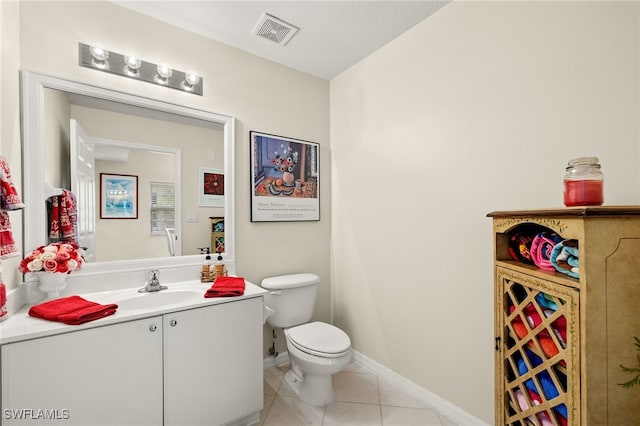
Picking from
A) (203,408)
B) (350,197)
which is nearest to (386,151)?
(350,197)

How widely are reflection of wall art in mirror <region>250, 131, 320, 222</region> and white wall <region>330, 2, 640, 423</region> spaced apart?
261mm

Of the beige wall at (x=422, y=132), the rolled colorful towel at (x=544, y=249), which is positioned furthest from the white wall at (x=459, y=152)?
the rolled colorful towel at (x=544, y=249)

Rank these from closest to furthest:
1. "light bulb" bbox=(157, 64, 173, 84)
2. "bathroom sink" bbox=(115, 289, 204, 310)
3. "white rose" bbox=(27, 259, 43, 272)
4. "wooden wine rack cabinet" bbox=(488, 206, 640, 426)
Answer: "wooden wine rack cabinet" bbox=(488, 206, 640, 426) → "white rose" bbox=(27, 259, 43, 272) → "bathroom sink" bbox=(115, 289, 204, 310) → "light bulb" bbox=(157, 64, 173, 84)

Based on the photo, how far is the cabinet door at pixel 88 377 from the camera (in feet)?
3.69

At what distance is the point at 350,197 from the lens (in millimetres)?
2506

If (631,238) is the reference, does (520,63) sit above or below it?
above

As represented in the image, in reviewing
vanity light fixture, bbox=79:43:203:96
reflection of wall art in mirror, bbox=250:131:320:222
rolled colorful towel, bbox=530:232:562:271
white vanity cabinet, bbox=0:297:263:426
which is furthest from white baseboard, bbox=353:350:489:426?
vanity light fixture, bbox=79:43:203:96

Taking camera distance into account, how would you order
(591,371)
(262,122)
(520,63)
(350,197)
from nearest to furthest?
(591,371) → (520,63) → (262,122) → (350,197)

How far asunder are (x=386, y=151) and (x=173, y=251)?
5.55 feet

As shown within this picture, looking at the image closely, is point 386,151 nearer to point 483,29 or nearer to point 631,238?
point 483,29

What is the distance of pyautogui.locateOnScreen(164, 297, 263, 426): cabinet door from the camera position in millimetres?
1441

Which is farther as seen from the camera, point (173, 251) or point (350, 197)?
point (350, 197)

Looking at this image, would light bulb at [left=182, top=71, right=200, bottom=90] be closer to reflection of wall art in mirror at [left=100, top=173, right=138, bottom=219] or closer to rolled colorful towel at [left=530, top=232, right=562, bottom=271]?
reflection of wall art in mirror at [left=100, top=173, right=138, bottom=219]

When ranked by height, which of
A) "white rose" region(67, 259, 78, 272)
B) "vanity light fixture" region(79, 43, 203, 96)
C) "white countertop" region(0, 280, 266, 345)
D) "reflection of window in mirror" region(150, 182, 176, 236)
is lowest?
Answer: "white countertop" region(0, 280, 266, 345)
